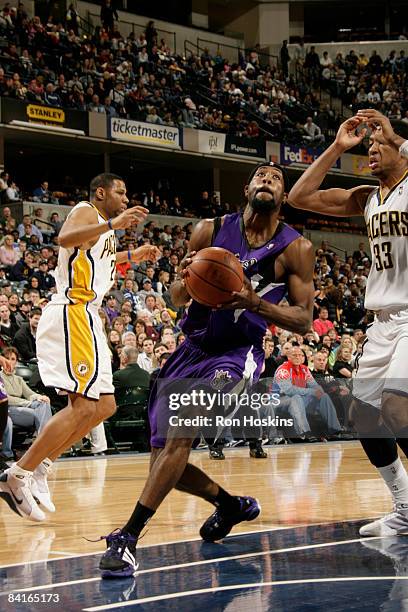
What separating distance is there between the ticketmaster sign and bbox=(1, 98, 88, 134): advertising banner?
0.88 m

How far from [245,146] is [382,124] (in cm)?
1983

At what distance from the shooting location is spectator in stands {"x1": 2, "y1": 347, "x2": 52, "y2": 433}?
9.61 meters

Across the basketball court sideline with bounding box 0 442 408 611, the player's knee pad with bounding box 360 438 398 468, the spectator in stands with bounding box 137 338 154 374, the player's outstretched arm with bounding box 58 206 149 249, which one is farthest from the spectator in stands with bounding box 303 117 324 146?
the player's knee pad with bounding box 360 438 398 468

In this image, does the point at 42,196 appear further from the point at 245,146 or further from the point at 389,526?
the point at 389,526

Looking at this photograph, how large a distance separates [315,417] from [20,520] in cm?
709

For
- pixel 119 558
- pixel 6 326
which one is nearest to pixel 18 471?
pixel 119 558

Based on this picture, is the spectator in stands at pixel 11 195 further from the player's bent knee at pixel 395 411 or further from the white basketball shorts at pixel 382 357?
the player's bent knee at pixel 395 411

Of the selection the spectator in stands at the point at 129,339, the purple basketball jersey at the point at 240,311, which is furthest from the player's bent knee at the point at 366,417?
the spectator in stands at the point at 129,339

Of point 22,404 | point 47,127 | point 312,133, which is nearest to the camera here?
point 22,404

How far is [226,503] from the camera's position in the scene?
187 inches

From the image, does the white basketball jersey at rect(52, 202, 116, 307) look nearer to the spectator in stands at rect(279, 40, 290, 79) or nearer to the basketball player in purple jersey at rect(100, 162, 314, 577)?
the basketball player in purple jersey at rect(100, 162, 314, 577)

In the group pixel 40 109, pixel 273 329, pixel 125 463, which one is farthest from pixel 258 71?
pixel 125 463

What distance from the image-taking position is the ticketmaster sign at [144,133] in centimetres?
2155

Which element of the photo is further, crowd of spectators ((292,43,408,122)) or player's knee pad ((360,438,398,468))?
crowd of spectators ((292,43,408,122))
